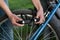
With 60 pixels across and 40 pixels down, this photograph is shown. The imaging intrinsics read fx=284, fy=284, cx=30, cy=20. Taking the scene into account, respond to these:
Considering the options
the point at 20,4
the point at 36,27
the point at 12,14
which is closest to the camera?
the point at 12,14

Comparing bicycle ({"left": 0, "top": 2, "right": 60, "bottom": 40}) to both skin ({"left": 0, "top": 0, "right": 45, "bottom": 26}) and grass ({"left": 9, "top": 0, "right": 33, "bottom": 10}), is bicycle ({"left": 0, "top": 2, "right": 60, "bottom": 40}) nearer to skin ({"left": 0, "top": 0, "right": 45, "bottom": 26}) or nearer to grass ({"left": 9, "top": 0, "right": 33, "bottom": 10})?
skin ({"left": 0, "top": 0, "right": 45, "bottom": 26})

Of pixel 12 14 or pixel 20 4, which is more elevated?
pixel 12 14

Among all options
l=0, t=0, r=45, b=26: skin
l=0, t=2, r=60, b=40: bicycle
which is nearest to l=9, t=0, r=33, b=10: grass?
l=0, t=2, r=60, b=40: bicycle

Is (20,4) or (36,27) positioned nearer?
(36,27)

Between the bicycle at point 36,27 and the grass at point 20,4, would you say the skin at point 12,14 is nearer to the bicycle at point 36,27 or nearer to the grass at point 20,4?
the bicycle at point 36,27

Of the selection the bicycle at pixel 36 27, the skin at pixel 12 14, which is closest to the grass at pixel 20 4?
the bicycle at pixel 36 27

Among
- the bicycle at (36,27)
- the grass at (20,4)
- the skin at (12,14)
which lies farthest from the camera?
the grass at (20,4)

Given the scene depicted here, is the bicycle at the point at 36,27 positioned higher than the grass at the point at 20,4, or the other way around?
the bicycle at the point at 36,27

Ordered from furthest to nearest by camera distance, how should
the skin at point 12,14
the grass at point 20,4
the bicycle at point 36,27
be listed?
the grass at point 20,4
the bicycle at point 36,27
the skin at point 12,14

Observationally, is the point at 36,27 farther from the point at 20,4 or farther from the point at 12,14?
the point at 20,4

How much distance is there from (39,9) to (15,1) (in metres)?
3.74

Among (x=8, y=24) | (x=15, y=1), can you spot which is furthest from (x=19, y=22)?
(x=15, y=1)

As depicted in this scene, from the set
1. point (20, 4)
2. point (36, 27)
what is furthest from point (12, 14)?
point (20, 4)

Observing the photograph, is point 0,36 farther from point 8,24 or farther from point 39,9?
point 39,9
